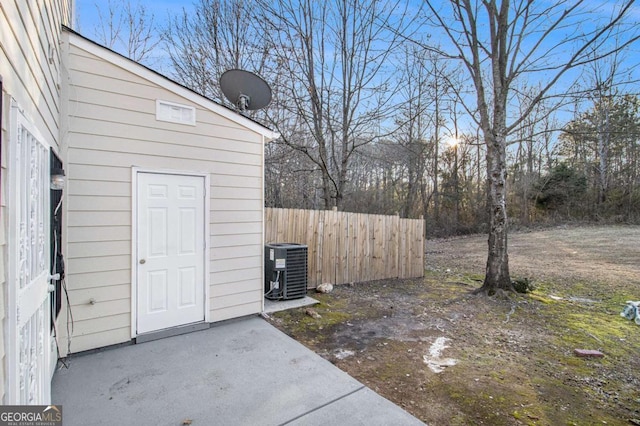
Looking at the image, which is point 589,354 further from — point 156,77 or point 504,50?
point 156,77

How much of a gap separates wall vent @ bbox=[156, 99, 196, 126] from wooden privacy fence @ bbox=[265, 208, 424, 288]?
2.33m

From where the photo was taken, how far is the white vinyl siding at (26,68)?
1.25 metres

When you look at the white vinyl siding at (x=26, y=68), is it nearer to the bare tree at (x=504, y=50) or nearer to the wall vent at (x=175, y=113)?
the wall vent at (x=175, y=113)

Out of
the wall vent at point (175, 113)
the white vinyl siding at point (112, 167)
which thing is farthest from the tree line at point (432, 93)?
the white vinyl siding at point (112, 167)

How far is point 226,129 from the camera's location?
412cm

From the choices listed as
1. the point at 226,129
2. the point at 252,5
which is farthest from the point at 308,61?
the point at 226,129

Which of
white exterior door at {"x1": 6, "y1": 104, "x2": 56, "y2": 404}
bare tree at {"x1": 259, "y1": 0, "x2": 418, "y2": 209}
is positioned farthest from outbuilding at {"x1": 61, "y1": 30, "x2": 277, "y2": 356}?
bare tree at {"x1": 259, "y1": 0, "x2": 418, "y2": 209}

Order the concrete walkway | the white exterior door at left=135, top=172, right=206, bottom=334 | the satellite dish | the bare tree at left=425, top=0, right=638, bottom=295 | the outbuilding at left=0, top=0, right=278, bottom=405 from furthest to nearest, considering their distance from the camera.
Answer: the bare tree at left=425, top=0, right=638, bottom=295, the satellite dish, the white exterior door at left=135, top=172, right=206, bottom=334, the concrete walkway, the outbuilding at left=0, top=0, right=278, bottom=405

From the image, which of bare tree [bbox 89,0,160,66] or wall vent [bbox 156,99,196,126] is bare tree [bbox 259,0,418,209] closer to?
bare tree [bbox 89,0,160,66]

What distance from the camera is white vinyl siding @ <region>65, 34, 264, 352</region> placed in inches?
124

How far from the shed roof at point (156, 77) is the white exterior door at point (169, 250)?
3.08 feet

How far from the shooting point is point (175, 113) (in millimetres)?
3744

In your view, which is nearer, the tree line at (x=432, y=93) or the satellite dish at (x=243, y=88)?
the satellite dish at (x=243, y=88)

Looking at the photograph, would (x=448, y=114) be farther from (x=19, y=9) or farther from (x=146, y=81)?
(x=19, y=9)
